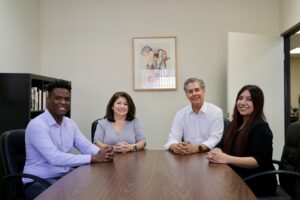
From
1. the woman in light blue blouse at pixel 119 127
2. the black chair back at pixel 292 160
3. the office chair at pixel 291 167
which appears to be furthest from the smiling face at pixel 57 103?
the black chair back at pixel 292 160

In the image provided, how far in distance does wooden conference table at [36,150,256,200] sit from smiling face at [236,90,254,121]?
0.44 m

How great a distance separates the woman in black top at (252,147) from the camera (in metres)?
2.17

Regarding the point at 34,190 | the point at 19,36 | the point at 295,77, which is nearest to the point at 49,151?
the point at 34,190

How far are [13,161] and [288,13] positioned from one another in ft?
11.4

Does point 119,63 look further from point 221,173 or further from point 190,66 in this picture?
point 221,173

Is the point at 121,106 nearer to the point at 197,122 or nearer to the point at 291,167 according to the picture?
the point at 197,122

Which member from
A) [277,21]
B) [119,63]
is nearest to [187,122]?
[119,63]

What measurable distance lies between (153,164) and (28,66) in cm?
278

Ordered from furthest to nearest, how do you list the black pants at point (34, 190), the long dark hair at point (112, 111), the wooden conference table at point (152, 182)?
the long dark hair at point (112, 111) < the black pants at point (34, 190) < the wooden conference table at point (152, 182)

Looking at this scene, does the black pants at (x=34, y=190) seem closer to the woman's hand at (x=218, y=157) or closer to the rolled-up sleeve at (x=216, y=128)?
the woman's hand at (x=218, y=157)

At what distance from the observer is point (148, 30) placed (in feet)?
15.0

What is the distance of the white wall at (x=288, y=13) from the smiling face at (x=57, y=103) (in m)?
2.71

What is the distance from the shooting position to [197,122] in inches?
119

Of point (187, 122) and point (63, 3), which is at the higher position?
point (63, 3)
